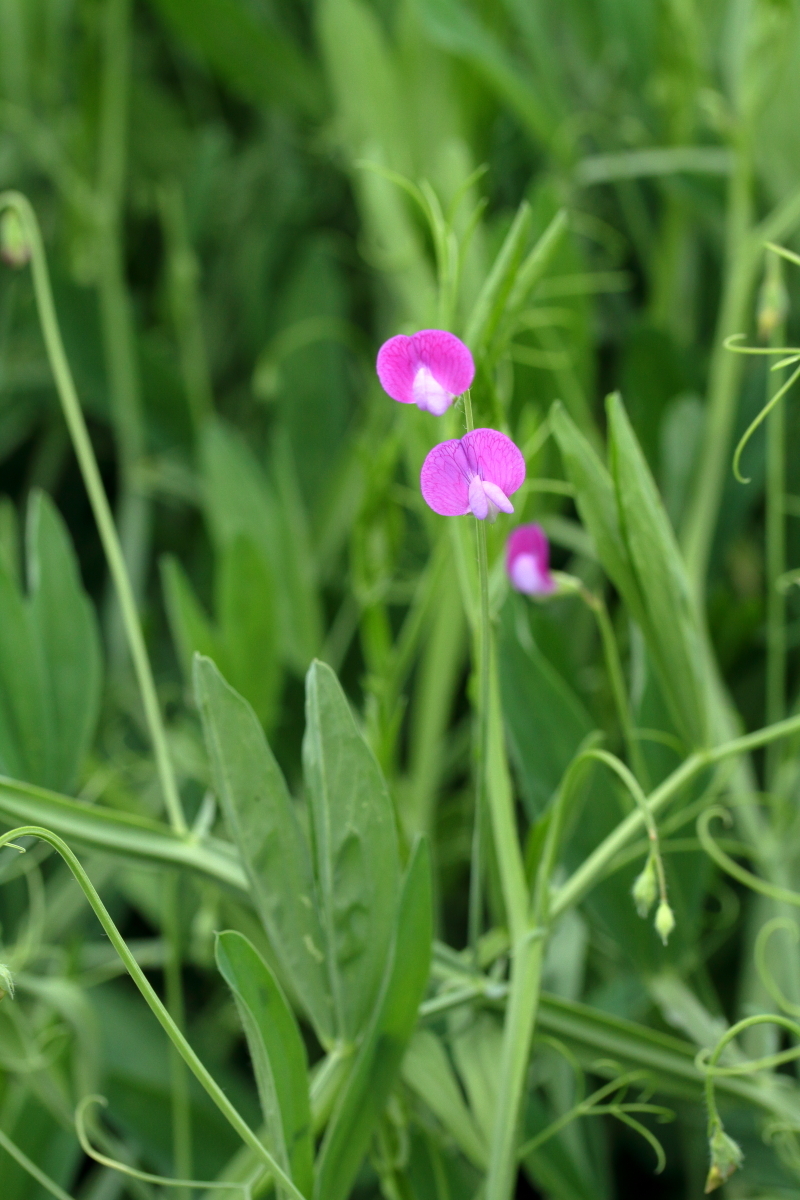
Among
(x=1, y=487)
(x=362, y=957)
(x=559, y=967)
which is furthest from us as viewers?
(x=1, y=487)

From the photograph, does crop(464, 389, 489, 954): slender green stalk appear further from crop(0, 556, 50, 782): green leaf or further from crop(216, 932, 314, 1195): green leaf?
crop(0, 556, 50, 782): green leaf

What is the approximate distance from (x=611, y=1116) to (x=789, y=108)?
0.60 m

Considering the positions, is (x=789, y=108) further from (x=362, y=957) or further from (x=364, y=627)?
(x=362, y=957)

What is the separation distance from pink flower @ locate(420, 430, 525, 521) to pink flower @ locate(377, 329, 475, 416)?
23 mm

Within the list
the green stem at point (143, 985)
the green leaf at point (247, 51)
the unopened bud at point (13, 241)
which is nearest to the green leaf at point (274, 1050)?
the green stem at point (143, 985)

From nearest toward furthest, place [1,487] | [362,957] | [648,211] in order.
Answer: [362,957]
[648,211]
[1,487]

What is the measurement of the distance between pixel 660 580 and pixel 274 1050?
205 millimetres

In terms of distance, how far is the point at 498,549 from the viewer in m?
0.42

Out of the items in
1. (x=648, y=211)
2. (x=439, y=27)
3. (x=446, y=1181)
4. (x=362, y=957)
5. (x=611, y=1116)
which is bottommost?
(x=611, y=1116)

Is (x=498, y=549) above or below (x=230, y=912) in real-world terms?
above

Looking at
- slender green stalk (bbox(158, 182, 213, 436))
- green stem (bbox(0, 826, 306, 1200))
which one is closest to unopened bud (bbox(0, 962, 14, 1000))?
green stem (bbox(0, 826, 306, 1200))

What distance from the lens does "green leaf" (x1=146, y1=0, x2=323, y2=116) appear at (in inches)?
30.1

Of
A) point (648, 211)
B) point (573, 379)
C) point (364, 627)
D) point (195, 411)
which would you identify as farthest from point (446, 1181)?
point (648, 211)

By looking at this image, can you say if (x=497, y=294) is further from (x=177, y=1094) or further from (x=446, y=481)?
(x=177, y=1094)
